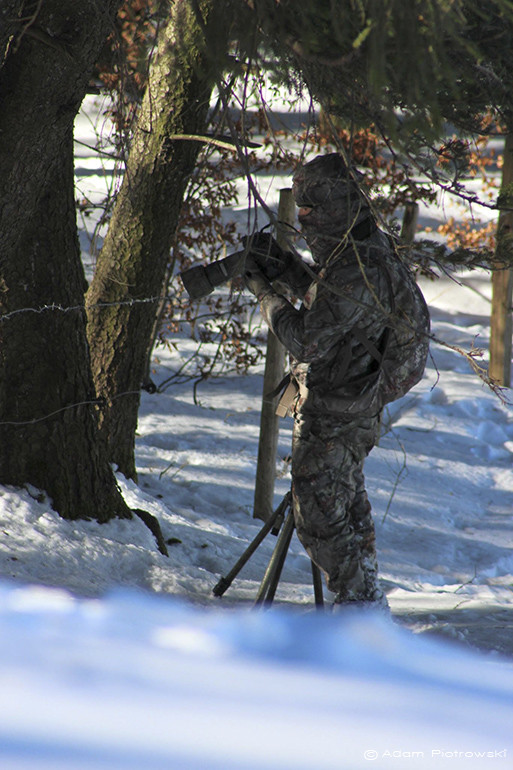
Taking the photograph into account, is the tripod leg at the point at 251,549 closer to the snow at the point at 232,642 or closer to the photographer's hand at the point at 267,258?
the snow at the point at 232,642

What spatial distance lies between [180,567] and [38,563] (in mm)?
771

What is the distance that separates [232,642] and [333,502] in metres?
0.73

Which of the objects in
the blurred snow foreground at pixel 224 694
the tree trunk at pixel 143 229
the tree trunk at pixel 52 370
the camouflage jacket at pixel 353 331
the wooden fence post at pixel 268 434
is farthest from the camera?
the wooden fence post at pixel 268 434

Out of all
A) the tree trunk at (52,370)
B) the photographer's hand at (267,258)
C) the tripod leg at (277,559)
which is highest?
the photographer's hand at (267,258)

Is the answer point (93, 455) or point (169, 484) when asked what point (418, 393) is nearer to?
point (169, 484)

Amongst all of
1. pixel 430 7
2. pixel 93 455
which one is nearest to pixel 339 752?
pixel 430 7

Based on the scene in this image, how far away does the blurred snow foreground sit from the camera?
5.99 ft

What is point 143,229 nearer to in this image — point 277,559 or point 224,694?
point 277,559

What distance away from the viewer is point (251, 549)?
314cm

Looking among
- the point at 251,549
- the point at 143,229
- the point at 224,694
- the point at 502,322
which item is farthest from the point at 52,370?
the point at 502,322

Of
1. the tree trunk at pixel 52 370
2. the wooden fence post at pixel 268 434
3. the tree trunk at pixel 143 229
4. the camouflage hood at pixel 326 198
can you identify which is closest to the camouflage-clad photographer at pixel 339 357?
the camouflage hood at pixel 326 198

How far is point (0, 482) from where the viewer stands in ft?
11.1

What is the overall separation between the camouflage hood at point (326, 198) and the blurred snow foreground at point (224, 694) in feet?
4.96

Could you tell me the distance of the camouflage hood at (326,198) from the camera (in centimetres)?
279
